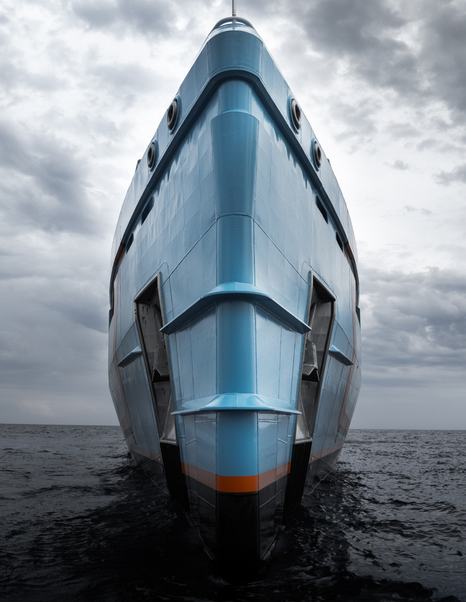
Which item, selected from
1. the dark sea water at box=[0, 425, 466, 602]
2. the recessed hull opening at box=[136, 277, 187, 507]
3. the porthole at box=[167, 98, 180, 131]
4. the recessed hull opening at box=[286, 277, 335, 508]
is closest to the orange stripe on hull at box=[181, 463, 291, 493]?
the dark sea water at box=[0, 425, 466, 602]

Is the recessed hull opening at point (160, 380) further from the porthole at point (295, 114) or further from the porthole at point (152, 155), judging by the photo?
the porthole at point (295, 114)

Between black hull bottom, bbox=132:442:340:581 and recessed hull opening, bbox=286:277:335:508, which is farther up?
recessed hull opening, bbox=286:277:335:508

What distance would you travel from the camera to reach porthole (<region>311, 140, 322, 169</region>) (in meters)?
5.71

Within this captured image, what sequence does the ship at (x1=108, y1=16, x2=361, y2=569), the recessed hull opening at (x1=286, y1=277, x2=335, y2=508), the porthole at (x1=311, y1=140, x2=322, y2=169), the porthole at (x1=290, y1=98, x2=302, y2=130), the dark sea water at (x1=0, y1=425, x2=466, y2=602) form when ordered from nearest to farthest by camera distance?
the dark sea water at (x1=0, y1=425, x2=466, y2=602) → the ship at (x1=108, y1=16, x2=361, y2=569) → the recessed hull opening at (x1=286, y1=277, x2=335, y2=508) → the porthole at (x1=290, y1=98, x2=302, y2=130) → the porthole at (x1=311, y1=140, x2=322, y2=169)

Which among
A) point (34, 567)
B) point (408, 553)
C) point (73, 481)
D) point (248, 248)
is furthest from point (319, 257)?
point (73, 481)

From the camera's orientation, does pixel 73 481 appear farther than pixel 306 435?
Yes

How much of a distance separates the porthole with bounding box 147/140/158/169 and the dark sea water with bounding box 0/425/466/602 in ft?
14.8

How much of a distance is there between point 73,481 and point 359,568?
698 centimetres

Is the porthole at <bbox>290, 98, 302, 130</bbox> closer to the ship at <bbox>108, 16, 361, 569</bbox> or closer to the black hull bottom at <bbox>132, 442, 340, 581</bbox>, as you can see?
the ship at <bbox>108, 16, 361, 569</bbox>

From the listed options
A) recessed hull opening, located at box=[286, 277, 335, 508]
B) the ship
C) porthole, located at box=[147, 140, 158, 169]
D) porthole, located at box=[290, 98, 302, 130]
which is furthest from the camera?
porthole, located at box=[147, 140, 158, 169]

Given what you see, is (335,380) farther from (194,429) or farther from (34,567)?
(34,567)

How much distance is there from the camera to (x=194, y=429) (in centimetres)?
423

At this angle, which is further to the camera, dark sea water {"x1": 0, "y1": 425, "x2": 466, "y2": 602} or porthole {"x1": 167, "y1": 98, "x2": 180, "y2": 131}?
porthole {"x1": 167, "y1": 98, "x2": 180, "y2": 131}

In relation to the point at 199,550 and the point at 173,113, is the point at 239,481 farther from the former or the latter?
the point at 173,113
